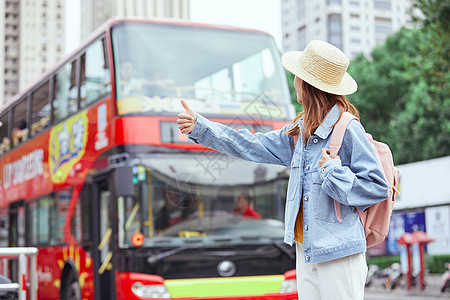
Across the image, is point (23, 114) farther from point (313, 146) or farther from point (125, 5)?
point (125, 5)

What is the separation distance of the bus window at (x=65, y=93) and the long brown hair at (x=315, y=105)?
7.40m

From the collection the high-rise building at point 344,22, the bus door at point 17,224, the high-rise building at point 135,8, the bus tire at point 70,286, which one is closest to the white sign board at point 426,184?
the bus door at point 17,224

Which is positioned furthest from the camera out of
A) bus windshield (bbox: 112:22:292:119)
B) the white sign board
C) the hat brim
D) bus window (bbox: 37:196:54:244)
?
the white sign board

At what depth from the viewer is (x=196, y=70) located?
925cm

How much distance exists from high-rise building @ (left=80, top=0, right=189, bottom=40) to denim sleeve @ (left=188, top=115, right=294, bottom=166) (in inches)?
4970

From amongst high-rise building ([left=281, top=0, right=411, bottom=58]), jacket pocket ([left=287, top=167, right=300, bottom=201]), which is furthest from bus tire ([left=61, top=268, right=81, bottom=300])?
high-rise building ([left=281, top=0, right=411, bottom=58])

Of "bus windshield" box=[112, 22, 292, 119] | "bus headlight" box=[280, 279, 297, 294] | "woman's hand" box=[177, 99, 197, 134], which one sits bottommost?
"bus headlight" box=[280, 279, 297, 294]

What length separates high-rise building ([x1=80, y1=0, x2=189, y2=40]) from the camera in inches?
4995

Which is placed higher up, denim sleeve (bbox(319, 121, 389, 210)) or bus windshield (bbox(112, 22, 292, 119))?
bus windshield (bbox(112, 22, 292, 119))

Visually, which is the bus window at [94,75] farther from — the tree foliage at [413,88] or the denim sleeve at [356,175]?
the tree foliage at [413,88]

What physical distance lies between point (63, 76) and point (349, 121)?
28.0 feet

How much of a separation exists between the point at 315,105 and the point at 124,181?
17.9 ft

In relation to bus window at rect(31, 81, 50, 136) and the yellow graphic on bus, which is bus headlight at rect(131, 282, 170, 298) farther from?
bus window at rect(31, 81, 50, 136)

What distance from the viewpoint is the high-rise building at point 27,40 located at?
334 ft
